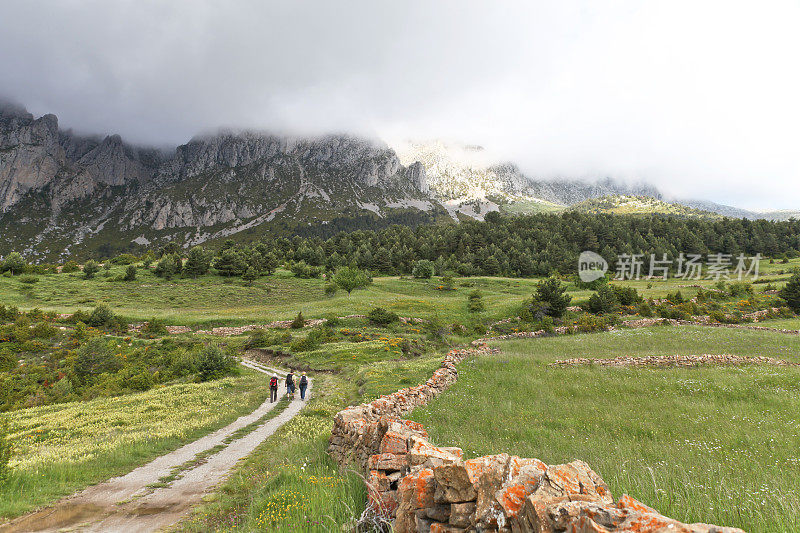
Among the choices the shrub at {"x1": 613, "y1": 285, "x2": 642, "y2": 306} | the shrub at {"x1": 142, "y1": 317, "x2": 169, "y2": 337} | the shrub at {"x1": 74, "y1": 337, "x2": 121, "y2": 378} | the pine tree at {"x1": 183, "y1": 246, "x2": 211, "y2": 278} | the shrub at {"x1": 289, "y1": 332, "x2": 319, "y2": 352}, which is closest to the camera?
the shrub at {"x1": 74, "y1": 337, "x2": 121, "y2": 378}

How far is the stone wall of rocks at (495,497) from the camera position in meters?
2.73

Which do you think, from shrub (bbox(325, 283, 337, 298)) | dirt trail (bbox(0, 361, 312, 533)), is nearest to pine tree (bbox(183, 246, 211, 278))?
shrub (bbox(325, 283, 337, 298))

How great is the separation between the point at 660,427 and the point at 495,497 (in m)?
9.91

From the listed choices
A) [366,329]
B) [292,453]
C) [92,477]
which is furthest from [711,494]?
[366,329]

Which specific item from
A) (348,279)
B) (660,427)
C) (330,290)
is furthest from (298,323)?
(660,427)

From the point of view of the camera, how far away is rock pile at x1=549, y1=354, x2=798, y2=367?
18594 mm

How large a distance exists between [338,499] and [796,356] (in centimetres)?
2869

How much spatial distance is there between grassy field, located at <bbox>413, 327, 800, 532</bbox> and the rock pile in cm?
200

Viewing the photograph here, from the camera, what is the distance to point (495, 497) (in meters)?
3.60

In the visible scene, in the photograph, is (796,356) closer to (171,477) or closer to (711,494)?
(711,494)

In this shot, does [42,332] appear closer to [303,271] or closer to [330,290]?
[330,290]

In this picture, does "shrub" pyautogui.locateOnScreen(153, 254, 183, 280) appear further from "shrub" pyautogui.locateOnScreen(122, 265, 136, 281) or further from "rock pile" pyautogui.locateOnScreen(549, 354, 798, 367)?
"rock pile" pyautogui.locateOnScreen(549, 354, 798, 367)

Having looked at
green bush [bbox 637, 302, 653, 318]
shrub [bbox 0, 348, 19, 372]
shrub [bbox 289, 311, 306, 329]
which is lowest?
shrub [bbox 0, 348, 19, 372]

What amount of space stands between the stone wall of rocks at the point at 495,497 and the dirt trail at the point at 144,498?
496 centimetres
